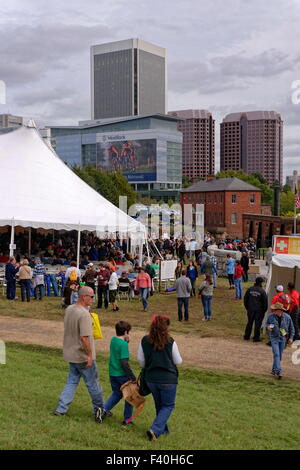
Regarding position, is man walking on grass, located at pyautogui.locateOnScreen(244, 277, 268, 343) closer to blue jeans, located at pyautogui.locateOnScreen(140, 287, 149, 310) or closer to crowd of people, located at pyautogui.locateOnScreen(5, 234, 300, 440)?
crowd of people, located at pyautogui.locateOnScreen(5, 234, 300, 440)

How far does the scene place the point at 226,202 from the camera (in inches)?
3093

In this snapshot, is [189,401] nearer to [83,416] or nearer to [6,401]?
[83,416]

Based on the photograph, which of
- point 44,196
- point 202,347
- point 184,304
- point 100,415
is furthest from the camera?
point 44,196

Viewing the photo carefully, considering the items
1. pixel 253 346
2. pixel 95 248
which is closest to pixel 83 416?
pixel 253 346

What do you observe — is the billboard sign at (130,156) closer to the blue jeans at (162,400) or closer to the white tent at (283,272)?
the white tent at (283,272)

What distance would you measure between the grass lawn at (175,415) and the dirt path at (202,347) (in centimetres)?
87

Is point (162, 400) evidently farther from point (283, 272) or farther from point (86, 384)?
point (283, 272)

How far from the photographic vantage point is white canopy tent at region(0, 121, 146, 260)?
22.1 m

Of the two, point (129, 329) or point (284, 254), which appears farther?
point (284, 254)

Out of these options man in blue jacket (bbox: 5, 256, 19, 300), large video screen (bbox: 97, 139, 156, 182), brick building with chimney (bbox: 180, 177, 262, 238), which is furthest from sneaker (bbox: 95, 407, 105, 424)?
large video screen (bbox: 97, 139, 156, 182)

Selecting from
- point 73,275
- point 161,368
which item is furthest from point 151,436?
point 73,275

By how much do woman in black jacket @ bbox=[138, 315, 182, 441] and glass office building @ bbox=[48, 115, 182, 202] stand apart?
155m

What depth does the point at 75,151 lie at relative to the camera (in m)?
177

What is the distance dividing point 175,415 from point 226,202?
235 feet
